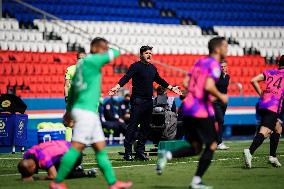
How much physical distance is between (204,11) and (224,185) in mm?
22523

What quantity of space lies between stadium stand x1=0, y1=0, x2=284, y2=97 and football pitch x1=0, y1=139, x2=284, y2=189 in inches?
382

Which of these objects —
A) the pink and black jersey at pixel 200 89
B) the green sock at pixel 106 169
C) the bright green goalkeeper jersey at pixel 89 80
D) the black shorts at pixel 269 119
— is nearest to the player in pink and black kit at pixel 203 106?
the pink and black jersey at pixel 200 89

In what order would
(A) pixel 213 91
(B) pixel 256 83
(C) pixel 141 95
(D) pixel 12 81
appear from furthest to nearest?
(D) pixel 12 81 → (C) pixel 141 95 → (B) pixel 256 83 → (A) pixel 213 91

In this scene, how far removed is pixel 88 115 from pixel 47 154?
1.74m

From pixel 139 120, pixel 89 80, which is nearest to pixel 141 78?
pixel 139 120

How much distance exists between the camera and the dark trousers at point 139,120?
14.3 meters

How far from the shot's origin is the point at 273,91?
1225 cm

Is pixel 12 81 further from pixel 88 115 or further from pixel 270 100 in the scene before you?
pixel 88 115

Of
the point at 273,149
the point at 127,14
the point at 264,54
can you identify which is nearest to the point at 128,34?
the point at 127,14

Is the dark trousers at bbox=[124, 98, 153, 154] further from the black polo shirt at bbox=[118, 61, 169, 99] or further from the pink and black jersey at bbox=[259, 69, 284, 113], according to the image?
the pink and black jersey at bbox=[259, 69, 284, 113]

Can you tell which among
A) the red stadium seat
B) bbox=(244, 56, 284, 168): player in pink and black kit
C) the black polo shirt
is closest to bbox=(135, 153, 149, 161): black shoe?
the black polo shirt

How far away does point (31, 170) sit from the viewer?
10.2 metres

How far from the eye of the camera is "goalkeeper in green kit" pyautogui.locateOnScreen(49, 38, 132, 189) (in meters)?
8.62

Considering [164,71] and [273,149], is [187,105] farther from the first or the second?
[164,71]
